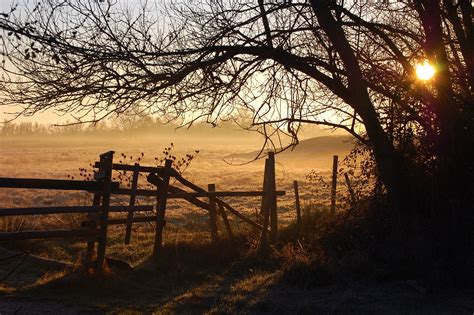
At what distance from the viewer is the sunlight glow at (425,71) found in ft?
33.9

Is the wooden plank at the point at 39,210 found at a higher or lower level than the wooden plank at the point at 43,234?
higher

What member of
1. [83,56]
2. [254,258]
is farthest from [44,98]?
[254,258]

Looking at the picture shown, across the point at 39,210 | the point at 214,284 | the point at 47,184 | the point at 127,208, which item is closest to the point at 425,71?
the point at 214,284

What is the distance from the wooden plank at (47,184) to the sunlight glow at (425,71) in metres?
6.33

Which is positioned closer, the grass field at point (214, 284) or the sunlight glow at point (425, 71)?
the grass field at point (214, 284)

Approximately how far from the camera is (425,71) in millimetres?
10625

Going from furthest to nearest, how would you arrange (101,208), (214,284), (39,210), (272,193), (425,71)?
(272,193)
(425,71)
(214,284)
(101,208)
(39,210)

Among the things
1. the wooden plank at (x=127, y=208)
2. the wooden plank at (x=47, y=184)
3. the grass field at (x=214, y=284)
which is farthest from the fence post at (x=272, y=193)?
the wooden plank at (x=47, y=184)

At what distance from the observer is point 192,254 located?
10.2 meters

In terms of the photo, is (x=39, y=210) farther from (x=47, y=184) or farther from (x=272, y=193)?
(x=272, y=193)

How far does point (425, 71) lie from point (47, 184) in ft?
24.0

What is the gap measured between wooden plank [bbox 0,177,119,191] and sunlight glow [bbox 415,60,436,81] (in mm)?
6330

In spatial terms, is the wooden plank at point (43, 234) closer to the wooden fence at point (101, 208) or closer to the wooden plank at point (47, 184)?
the wooden fence at point (101, 208)

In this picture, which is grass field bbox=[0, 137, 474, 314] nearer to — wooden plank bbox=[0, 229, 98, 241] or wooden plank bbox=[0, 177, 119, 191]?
wooden plank bbox=[0, 229, 98, 241]
